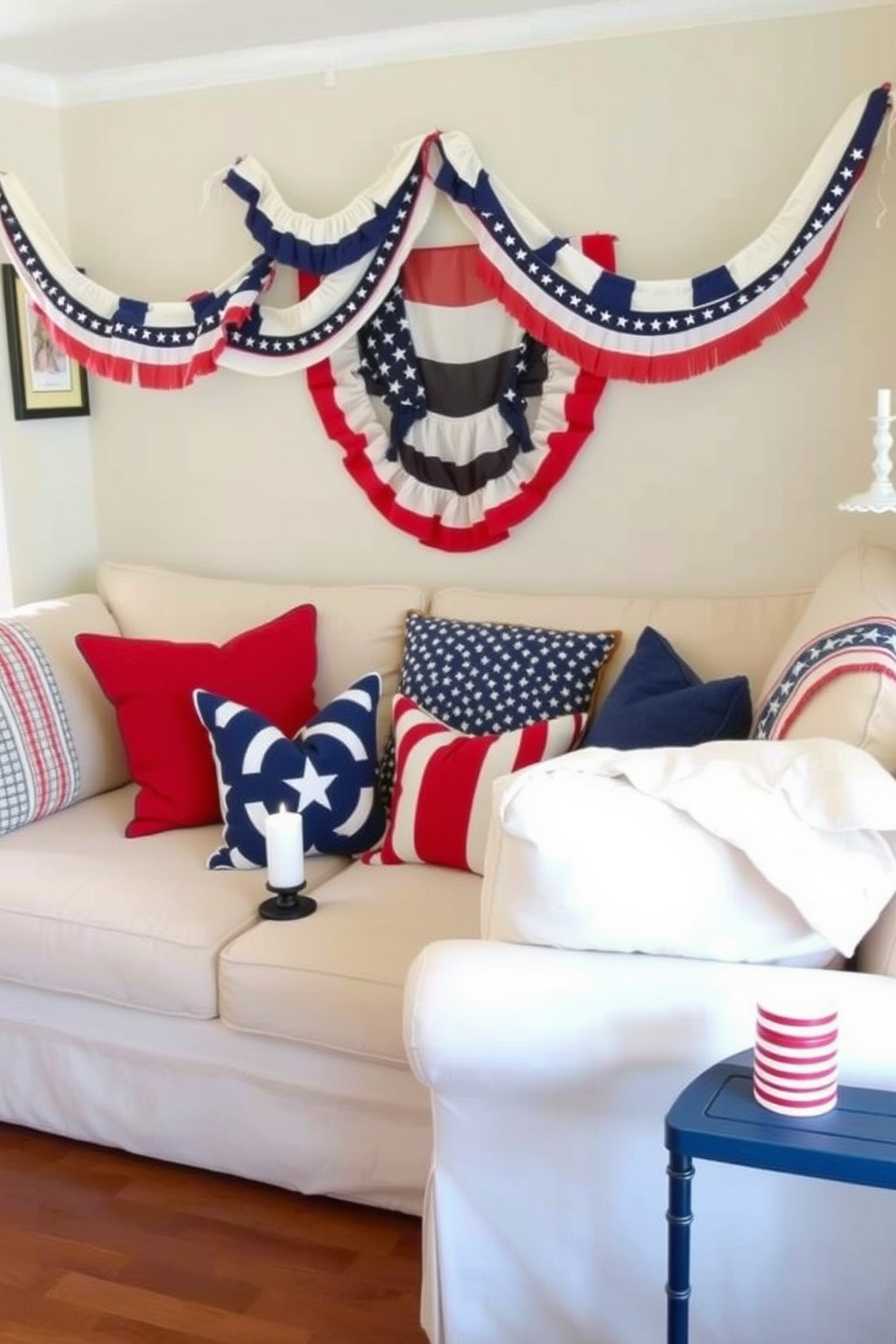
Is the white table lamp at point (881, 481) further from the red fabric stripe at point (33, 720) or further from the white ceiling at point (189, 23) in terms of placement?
the red fabric stripe at point (33, 720)

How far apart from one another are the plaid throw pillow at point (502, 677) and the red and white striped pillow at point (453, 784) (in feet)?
0.23

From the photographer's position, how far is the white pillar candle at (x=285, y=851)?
A: 7.97ft

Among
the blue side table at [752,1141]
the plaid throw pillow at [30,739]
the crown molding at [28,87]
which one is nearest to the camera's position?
the blue side table at [752,1141]

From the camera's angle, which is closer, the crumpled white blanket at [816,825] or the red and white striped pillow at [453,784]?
the crumpled white blanket at [816,825]

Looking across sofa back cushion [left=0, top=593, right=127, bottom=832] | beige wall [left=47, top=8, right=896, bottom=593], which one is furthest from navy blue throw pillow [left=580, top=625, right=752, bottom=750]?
sofa back cushion [left=0, top=593, right=127, bottom=832]

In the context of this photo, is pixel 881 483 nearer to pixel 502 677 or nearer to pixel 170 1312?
pixel 502 677

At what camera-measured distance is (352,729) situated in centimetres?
274

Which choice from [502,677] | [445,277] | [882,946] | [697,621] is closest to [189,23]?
[445,277]

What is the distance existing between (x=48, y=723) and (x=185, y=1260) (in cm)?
116

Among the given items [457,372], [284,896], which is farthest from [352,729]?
[457,372]

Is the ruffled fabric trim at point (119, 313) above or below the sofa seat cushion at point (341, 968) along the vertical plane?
above

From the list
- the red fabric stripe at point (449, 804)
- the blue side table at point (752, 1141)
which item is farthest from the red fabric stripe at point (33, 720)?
the blue side table at point (752, 1141)

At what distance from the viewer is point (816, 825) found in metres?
1.67

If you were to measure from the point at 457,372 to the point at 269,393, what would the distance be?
1.70 ft
